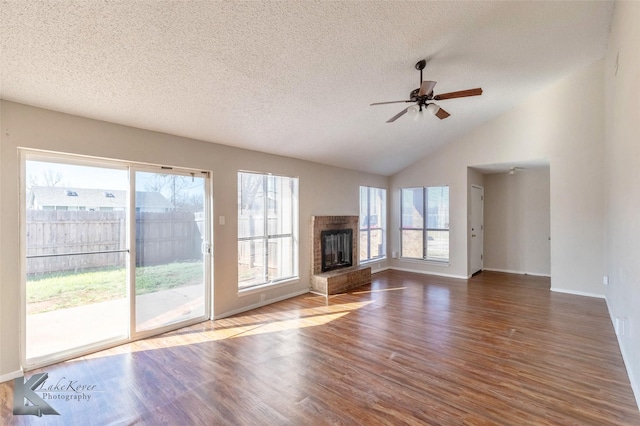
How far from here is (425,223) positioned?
23.9 ft

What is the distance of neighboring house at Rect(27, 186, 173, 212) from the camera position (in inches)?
114

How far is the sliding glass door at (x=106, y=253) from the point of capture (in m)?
2.91

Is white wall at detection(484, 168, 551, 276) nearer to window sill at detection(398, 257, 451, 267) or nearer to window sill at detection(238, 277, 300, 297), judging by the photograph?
window sill at detection(398, 257, 451, 267)

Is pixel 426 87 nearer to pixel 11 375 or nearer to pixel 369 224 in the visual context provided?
pixel 369 224

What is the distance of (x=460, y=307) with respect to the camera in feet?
14.8

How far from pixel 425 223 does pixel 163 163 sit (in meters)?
5.84

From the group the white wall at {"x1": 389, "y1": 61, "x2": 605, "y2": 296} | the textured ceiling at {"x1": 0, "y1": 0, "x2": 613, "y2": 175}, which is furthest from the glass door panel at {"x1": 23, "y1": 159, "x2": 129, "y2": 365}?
the white wall at {"x1": 389, "y1": 61, "x2": 605, "y2": 296}

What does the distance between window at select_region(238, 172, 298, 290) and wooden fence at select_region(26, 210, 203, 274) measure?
766 mm

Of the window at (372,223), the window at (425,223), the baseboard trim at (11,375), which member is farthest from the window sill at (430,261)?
the baseboard trim at (11,375)

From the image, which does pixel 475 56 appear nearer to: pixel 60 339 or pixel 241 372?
pixel 241 372

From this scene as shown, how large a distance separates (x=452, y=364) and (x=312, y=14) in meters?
3.36

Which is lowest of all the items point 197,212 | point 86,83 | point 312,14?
point 197,212

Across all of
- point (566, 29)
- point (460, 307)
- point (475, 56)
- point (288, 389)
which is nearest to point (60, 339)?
point (288, 389)

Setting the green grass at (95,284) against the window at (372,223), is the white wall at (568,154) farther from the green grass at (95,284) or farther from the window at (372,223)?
the green grass at (95,284)
